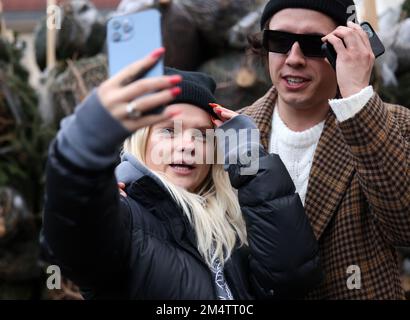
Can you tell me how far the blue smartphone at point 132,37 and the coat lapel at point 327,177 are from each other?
728 millimetres

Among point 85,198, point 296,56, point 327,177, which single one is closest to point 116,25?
point 85,198

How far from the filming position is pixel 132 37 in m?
1.07

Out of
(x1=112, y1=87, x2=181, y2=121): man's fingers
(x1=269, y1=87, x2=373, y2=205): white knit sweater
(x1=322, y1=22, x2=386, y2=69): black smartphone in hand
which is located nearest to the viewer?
(x1=112, y1=87, x2=181, y2=121): man's fingers

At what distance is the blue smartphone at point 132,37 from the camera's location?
3.43 feet

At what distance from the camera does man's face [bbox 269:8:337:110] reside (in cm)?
163

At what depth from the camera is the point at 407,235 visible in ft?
4.69

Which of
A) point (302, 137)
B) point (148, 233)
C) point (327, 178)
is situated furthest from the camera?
point (302, 137)

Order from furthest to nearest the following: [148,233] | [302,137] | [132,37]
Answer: [302,137] → [148,233] → [132,37]

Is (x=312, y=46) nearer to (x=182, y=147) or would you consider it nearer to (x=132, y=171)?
(x=182, y=147)

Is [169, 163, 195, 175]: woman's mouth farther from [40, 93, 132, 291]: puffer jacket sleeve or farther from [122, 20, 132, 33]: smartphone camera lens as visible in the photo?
[122, 20, 132, 33]: smartphone camera lens

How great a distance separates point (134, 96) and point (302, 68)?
0.80 meters

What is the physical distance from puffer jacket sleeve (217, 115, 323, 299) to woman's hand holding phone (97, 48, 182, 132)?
0.45 metres

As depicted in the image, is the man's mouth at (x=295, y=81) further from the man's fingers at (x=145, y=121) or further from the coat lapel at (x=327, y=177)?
the man's fingers at (x=145, y=121)

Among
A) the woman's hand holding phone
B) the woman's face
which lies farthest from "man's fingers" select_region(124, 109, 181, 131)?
the woman's face
